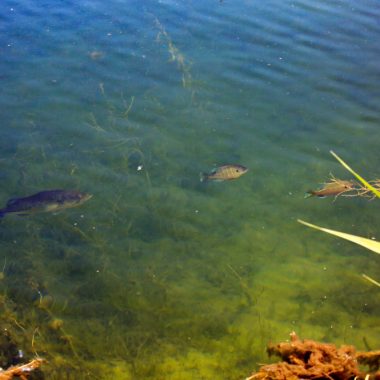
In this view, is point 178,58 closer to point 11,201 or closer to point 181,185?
point 181,185

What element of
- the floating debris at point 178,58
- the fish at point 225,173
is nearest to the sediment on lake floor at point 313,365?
the fish at point 225,173

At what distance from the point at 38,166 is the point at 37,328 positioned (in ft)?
8.43

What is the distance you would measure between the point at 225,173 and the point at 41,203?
2.41m

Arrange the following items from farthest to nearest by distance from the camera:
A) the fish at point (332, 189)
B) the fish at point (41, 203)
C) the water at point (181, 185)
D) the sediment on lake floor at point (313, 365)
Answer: the fish at point (332, 189) < the fish at point (41, 203) < the water at point (181, 185) < the sediment on lake floor at point (313, 365)

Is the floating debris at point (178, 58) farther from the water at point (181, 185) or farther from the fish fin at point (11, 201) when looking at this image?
the fish fin at point (11, 201)

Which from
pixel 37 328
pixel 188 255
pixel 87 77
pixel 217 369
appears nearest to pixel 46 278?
pixel 37 328

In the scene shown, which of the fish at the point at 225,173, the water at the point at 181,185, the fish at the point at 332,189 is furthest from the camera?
the fish at the point at 225,173

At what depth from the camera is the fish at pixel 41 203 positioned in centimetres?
528

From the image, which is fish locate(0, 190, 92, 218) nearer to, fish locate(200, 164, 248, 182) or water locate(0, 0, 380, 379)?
water locate(0, 0, 380, 379)

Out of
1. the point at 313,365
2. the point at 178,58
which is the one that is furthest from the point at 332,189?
the point at 178,58

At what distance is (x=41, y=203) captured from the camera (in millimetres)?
5320

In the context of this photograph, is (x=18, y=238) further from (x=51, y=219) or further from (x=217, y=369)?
(x=217, y=369)

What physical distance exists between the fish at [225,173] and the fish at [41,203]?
183cm

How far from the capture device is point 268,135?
7.03 m
